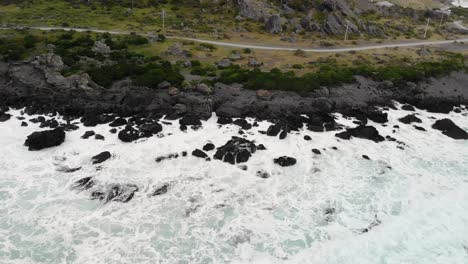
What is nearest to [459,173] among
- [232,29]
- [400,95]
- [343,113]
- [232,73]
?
[343,113]

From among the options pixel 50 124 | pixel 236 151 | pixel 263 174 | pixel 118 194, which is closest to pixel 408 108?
pixel 263 174

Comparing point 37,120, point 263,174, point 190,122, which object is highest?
point 190,122

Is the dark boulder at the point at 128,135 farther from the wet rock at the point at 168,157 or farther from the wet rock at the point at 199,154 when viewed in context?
the wet rock at the point at 199,154

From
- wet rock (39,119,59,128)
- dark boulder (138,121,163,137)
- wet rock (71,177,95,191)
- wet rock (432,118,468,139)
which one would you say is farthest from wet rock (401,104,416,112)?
wet rock (39,119,59,128)

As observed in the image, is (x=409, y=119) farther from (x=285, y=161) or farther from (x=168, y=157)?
(x=168, y=157)

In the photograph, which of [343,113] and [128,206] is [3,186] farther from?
[343,113]

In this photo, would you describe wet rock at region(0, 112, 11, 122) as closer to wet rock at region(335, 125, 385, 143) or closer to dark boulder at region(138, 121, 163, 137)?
dark boulder at region(138, 121, 163, 137)
